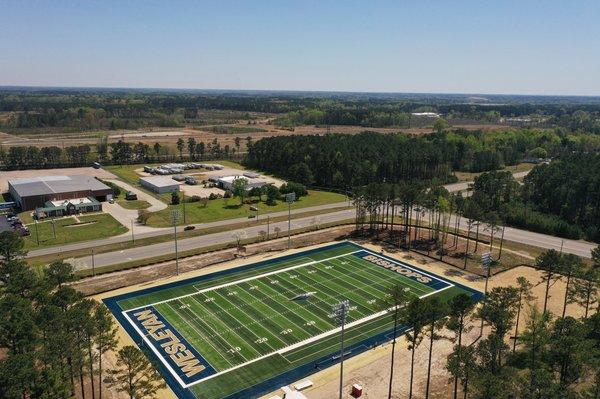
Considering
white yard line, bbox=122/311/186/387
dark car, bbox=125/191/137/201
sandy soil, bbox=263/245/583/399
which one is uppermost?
dark car, bbox=125/191/137/201

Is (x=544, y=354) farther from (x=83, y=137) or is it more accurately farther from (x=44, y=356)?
(x=83, y=137)

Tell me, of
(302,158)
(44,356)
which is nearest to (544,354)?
(44,356)

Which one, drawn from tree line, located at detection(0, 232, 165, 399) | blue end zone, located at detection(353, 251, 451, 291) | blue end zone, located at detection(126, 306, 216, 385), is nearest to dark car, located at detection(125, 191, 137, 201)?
blue end zone, located at detection(126, 306, 216, 385)

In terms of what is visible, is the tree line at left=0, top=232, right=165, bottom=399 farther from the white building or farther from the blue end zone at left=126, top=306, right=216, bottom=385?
the white building

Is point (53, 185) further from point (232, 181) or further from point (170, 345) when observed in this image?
point (170, 345)

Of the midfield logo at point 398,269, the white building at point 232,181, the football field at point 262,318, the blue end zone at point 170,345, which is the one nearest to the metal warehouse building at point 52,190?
the white building at point 232,181

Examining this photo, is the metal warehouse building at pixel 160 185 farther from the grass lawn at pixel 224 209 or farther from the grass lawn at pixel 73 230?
the grass lawn at pixel 73 230
